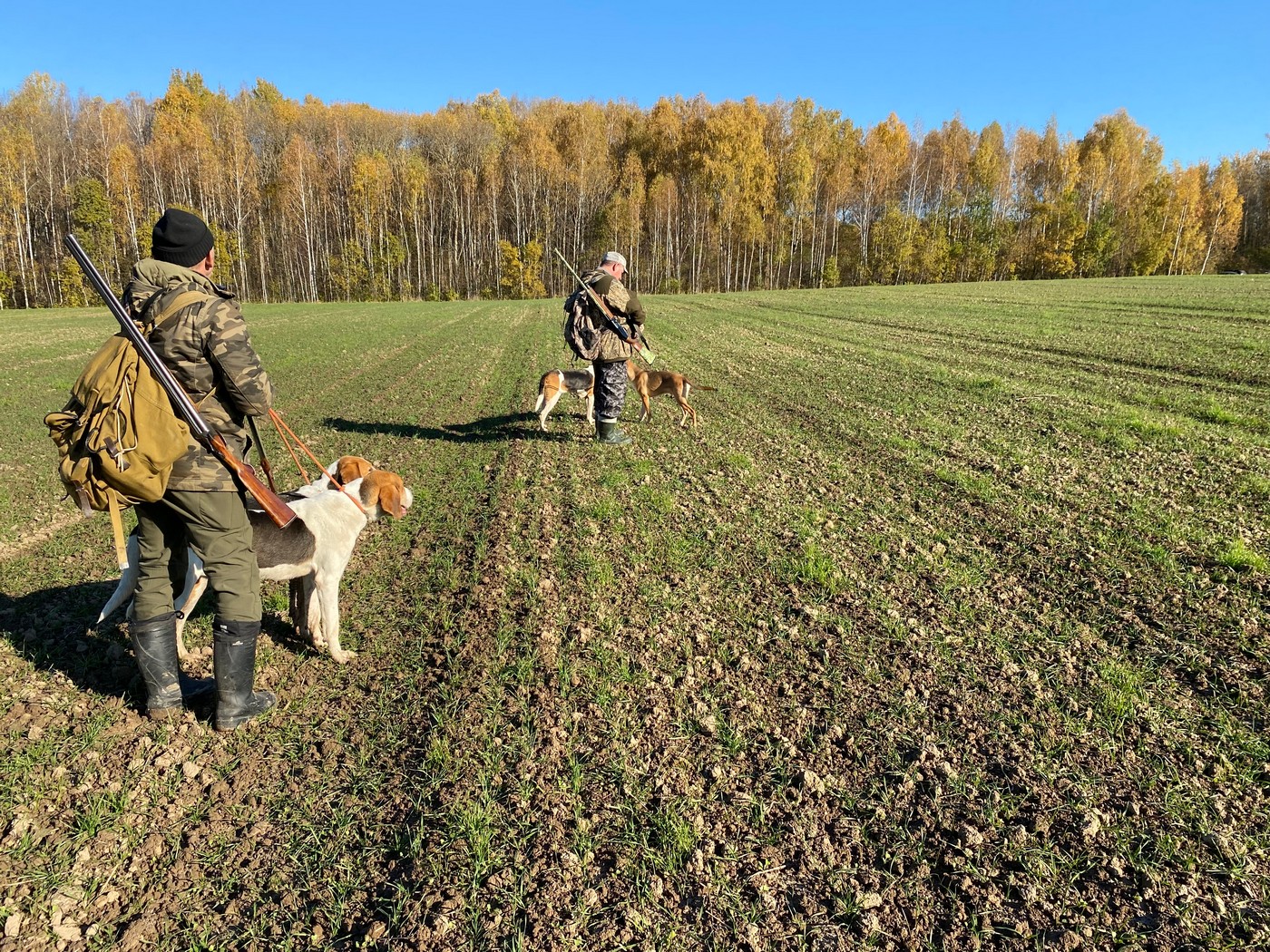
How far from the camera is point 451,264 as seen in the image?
212 ft

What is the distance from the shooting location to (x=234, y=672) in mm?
3598

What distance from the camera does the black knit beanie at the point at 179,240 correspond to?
3328mm

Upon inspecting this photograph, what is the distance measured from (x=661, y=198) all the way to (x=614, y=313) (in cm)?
5943

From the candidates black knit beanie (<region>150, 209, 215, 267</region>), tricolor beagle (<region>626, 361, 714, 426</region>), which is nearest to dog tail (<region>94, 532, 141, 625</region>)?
black knit beanie (<region>150, 209, 215, 267</region>)

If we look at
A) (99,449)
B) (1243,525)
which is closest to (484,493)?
(99,449)

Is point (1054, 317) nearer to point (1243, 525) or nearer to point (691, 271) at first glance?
point (1243, 525)

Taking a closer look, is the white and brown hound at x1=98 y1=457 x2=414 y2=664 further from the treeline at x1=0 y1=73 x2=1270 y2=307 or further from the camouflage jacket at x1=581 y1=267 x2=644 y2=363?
the treeline at x1=0 y1=73 x2=1270 y2=307

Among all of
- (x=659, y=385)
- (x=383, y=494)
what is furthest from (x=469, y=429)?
(x=383, y=494)

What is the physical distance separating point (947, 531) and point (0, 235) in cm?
6841

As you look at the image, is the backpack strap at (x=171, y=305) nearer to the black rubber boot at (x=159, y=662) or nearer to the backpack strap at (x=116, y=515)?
the backpack strap at (x=116, y=515)

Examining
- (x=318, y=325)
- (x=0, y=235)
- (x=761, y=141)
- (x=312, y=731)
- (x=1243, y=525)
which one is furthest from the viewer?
(x=761, y=141)

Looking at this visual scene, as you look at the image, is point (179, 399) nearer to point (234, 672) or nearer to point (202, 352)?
point (202, 352)

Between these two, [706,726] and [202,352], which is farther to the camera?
[706,726]

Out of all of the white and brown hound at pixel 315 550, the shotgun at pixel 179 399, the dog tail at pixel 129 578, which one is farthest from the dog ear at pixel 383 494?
the dog tail at pixel 129 578
